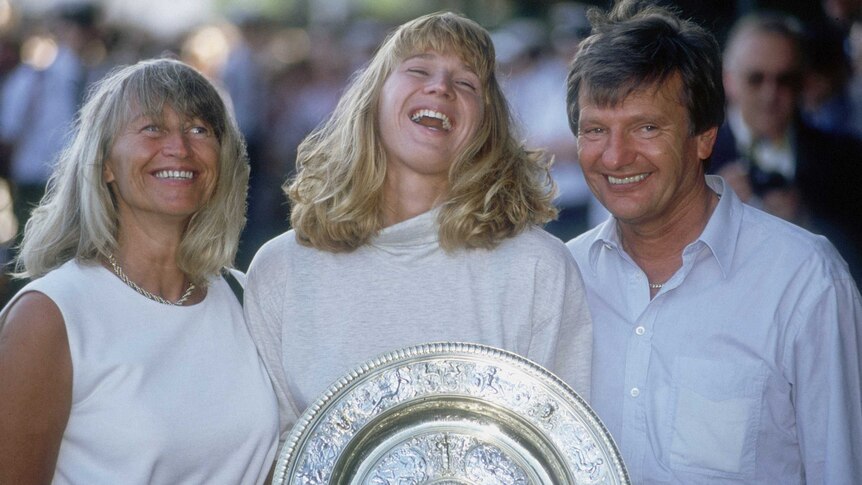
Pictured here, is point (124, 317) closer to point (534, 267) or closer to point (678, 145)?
point (534, 267)

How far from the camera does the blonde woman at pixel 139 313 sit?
252 cm

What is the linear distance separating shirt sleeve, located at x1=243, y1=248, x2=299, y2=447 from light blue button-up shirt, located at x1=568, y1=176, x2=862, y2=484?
2.74 feet

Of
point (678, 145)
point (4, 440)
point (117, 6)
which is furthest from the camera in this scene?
point (117, 6)

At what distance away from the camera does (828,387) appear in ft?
8.87

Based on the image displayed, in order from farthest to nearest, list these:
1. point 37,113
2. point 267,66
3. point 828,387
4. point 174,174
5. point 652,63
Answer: point 267,66 → point 37,113 → point 652,63 → point 174,174 → point 828,387

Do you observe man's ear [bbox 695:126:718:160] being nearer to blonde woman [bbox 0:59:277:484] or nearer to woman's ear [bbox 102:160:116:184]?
blonde woman [bbox 0:59:277:484]

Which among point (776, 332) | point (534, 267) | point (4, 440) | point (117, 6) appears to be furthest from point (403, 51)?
point (117, 6)

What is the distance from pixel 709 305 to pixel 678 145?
444 mm

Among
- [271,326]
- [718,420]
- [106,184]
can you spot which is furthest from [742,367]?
[106,184]

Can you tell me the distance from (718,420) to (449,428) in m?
0.70

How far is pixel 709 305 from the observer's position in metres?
2.87

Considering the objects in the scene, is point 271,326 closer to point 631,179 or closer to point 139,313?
point 139,313

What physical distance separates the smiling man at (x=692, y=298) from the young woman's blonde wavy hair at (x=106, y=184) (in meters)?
1.01

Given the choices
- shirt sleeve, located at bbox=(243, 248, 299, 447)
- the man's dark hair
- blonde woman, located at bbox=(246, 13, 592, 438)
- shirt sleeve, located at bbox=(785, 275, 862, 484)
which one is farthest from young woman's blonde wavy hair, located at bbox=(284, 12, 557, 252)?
shirt sleeve, located at bbox=(785, 275, 862, 484)
